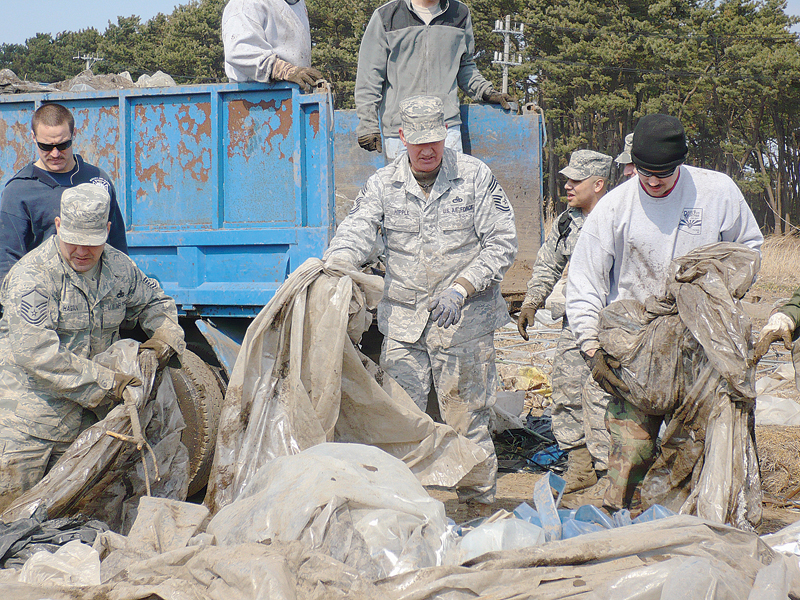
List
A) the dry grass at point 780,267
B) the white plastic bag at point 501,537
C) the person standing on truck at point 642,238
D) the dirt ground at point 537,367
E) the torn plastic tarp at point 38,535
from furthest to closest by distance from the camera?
the dry grass at point 780,267, the dirt ground at point 537,367, the person standing on truck at point 642,238, the torn plastic tarp at point 38,535, the white plastic bag at point 501,537

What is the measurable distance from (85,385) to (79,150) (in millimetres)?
1930

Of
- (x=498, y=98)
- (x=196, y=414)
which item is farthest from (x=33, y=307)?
(x=498, y=98)

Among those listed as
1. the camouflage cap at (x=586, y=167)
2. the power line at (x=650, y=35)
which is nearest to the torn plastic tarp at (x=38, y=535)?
the camouflage cap at (x=586, y=167)

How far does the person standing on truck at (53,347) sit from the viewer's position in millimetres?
2830

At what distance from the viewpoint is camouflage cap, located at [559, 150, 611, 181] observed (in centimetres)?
434

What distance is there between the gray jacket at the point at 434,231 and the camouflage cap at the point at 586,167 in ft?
3.70

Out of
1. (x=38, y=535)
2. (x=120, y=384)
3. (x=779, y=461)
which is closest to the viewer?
(x=38, y=535)

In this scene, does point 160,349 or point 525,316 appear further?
point 525,316

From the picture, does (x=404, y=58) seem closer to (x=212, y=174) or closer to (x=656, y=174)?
(x=212, y=174)

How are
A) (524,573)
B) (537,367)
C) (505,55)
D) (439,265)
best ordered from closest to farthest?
1. (524,573)
2. (439,265)
3. (537,367)
4. (505,55)

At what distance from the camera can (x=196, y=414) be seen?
3738 millimetres

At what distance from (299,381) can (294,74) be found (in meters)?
1.87

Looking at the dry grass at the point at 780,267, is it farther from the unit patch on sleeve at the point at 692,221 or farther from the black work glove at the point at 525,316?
the unit patch on sleeve at the point at 692,221

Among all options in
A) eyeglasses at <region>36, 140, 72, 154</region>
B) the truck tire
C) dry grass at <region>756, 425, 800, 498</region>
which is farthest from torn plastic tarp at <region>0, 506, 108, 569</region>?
dry grass at <region>756, 425, 800, 498</region>
